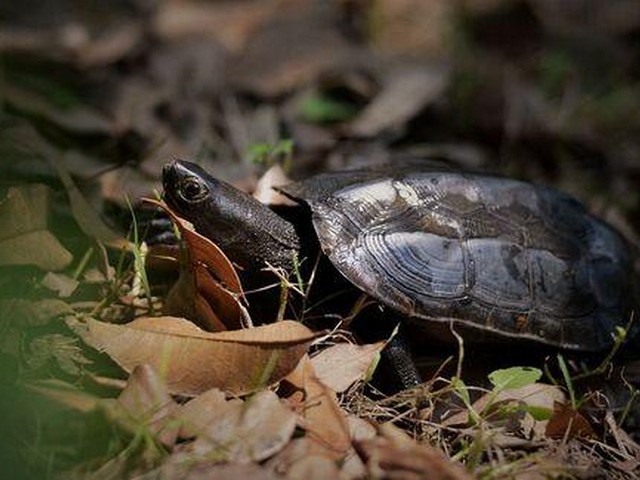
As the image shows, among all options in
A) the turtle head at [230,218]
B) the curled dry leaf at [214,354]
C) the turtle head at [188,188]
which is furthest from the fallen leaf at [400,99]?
the curled dry leaf at [214,354]

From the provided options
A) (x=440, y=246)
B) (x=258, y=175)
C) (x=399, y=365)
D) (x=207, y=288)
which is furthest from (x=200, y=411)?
(x=258, y=175)

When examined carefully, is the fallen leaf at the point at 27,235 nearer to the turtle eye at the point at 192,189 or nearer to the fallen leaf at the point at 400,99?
the turtle eye at the point at 192,189

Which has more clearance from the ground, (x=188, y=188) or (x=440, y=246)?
(x=188, y=188)

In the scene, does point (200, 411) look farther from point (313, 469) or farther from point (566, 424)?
point (566, 424)

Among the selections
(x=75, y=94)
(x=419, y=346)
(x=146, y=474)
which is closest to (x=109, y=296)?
(x=146, y=474)

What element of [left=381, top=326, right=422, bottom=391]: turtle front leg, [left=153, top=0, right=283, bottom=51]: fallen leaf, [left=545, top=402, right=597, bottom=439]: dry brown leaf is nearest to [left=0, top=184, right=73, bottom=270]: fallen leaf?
[left=381, top=326, right=422, bottom=391]: turtle front leg

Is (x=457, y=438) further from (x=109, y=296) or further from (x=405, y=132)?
(x=405, y=132)
